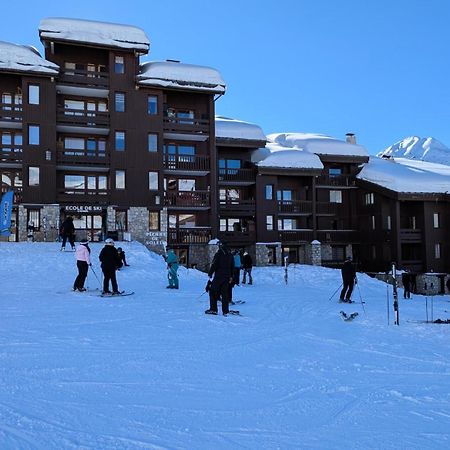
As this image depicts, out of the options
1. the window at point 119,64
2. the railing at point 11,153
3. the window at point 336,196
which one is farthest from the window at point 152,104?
the window at point 336,196

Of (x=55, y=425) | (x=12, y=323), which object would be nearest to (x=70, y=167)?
(x=12, y=323)

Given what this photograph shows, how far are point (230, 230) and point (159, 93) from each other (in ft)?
36.0

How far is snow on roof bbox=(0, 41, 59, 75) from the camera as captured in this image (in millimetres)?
29000

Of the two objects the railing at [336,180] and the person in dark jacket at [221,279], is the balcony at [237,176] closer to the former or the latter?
the railing at [336,180]

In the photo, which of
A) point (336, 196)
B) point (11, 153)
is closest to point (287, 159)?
point (336, 196)

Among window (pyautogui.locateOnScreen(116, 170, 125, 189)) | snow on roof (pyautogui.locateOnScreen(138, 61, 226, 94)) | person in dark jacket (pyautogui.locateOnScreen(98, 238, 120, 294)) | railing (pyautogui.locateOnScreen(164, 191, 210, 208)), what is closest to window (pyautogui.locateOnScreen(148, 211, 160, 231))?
railing (pyautogui.locateOnScreen(164, 191, 210, 208))

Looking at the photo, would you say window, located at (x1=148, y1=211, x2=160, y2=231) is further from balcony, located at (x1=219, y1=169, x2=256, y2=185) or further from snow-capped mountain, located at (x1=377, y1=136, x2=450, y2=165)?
snow-capped mountain, located at (x1=377, y1=136, x2=450, y2=165)

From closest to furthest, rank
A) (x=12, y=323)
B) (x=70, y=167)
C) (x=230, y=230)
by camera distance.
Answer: (x=12, y=323)
(x=70, y=167)
(x=230, y=230)

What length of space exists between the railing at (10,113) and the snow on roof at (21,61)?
2.12 metres

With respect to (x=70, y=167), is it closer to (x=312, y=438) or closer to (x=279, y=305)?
(x=279, y=305)

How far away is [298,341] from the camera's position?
8508 millimetres

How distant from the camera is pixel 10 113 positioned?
29.4 metres

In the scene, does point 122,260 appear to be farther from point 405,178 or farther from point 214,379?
point 405,178

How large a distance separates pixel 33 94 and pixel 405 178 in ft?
89.2
